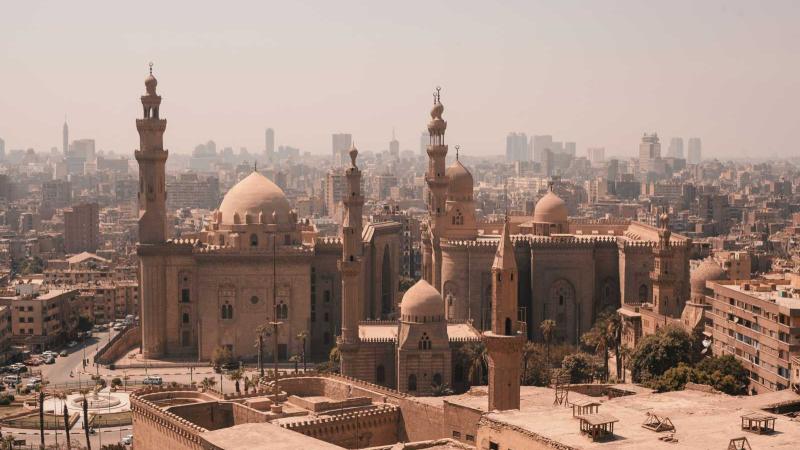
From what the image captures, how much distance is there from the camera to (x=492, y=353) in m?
36.3

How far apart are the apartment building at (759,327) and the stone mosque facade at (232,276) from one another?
64.1 ft

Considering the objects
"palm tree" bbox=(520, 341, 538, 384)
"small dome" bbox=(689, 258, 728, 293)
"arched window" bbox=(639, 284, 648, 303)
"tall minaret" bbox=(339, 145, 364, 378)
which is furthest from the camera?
"arched window" bbox=(639, 284, 648, 303)

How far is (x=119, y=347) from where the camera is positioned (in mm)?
64438

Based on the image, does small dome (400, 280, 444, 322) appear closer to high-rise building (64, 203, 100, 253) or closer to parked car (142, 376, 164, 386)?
parked car (142, 376, 164, 386)

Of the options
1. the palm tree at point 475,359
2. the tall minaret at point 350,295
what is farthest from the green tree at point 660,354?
the tall minaret at point 350,295

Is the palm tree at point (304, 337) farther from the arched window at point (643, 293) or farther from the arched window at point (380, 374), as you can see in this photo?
the arched window at point (643, 293)

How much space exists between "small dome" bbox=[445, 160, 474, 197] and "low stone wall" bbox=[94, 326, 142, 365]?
1823 cm

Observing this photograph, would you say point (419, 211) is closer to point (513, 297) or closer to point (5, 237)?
point (5, 237)

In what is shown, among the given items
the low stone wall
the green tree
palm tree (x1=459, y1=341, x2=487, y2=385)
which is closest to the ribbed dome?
the low stone wall

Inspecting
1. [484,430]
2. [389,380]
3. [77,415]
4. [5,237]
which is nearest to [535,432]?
[484,430]

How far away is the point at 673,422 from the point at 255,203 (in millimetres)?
35038

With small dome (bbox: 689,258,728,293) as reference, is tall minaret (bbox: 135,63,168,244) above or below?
above

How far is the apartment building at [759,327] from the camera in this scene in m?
45.4

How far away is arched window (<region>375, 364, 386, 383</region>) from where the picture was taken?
170 ft
